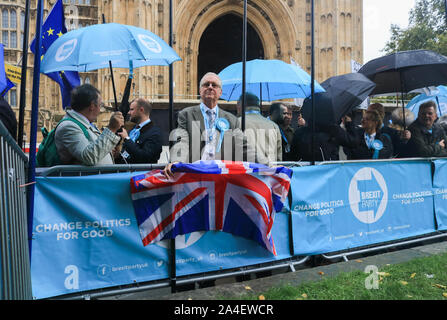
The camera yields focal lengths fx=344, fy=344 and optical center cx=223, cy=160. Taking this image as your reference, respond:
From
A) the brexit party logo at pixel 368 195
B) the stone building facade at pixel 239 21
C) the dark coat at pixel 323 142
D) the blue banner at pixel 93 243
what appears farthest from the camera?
the stone building facade at pixel 239 21

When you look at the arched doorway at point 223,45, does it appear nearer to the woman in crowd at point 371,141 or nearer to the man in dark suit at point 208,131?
the woman in crowd at point 371,141

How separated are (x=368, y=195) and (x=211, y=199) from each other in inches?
88.0

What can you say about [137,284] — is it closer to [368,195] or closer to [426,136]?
[368,195]

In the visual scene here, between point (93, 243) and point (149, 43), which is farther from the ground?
point (149, 43)

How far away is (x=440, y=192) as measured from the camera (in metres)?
5.09

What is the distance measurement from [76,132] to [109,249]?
109cm

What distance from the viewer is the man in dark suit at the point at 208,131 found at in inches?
141

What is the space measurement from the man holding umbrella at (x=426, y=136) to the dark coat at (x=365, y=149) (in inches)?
14.1

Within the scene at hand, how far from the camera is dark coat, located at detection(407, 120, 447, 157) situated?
16.7 feet

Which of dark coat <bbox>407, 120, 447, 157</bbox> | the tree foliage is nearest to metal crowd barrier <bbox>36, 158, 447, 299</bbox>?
dark coat <bbox>407, 120, 447, 157</bbox>

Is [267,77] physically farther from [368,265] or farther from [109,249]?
[109,249]

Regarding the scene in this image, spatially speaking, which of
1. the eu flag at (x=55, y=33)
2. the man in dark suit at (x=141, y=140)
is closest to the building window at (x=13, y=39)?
the eu flag at (x=55, y=33)

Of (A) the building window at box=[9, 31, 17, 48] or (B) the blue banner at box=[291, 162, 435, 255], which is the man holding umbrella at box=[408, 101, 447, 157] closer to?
(B) the blue banner at box=[291, 162, 435, 255]

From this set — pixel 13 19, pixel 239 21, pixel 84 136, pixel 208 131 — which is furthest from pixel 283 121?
pixel 13 19
